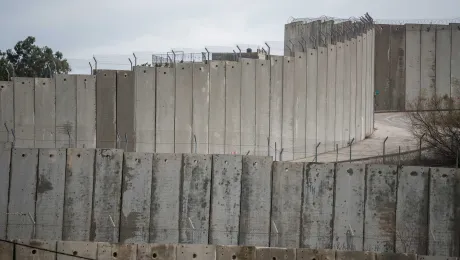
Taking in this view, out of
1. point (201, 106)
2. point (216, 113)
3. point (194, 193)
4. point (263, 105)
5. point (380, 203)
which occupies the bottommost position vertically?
point (380, 203)

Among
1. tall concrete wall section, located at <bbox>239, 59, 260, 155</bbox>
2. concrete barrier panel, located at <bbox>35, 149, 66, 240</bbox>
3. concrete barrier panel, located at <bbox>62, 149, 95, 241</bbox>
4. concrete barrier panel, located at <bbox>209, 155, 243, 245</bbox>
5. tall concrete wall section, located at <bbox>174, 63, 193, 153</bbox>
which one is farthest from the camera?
tall concrete wall section, located at <bbox>239, 59, 260, 155</bbox>

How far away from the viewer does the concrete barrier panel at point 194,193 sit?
92.8 ft

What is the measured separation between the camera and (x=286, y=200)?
28.0 metres

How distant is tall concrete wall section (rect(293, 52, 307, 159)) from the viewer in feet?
120

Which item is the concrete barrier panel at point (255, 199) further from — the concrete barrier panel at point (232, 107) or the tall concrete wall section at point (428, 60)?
the tall concrete wall section at point (428, 60)

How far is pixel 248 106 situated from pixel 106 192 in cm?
783

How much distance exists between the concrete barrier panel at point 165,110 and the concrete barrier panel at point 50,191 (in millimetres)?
5664

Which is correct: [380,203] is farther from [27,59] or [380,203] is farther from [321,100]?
[27,59]

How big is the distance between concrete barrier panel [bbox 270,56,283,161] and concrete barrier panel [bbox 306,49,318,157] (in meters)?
1.43

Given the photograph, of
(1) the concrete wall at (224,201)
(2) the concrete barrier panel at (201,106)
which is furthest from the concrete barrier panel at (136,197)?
(2) the concrete barrier panel at (201,106)

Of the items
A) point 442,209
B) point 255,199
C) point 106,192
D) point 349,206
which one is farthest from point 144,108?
point 442,209

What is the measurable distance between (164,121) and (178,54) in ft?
10.2

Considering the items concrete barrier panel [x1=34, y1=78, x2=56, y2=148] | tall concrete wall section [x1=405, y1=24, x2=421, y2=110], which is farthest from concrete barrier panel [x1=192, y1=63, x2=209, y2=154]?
tall concrete wall section [x1=405, y1=24, x2=421, y2=110]

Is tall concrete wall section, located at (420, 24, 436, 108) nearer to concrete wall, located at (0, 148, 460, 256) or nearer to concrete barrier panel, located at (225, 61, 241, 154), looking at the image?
concrete barrier panel, located at (225, 61, 241, 154)
